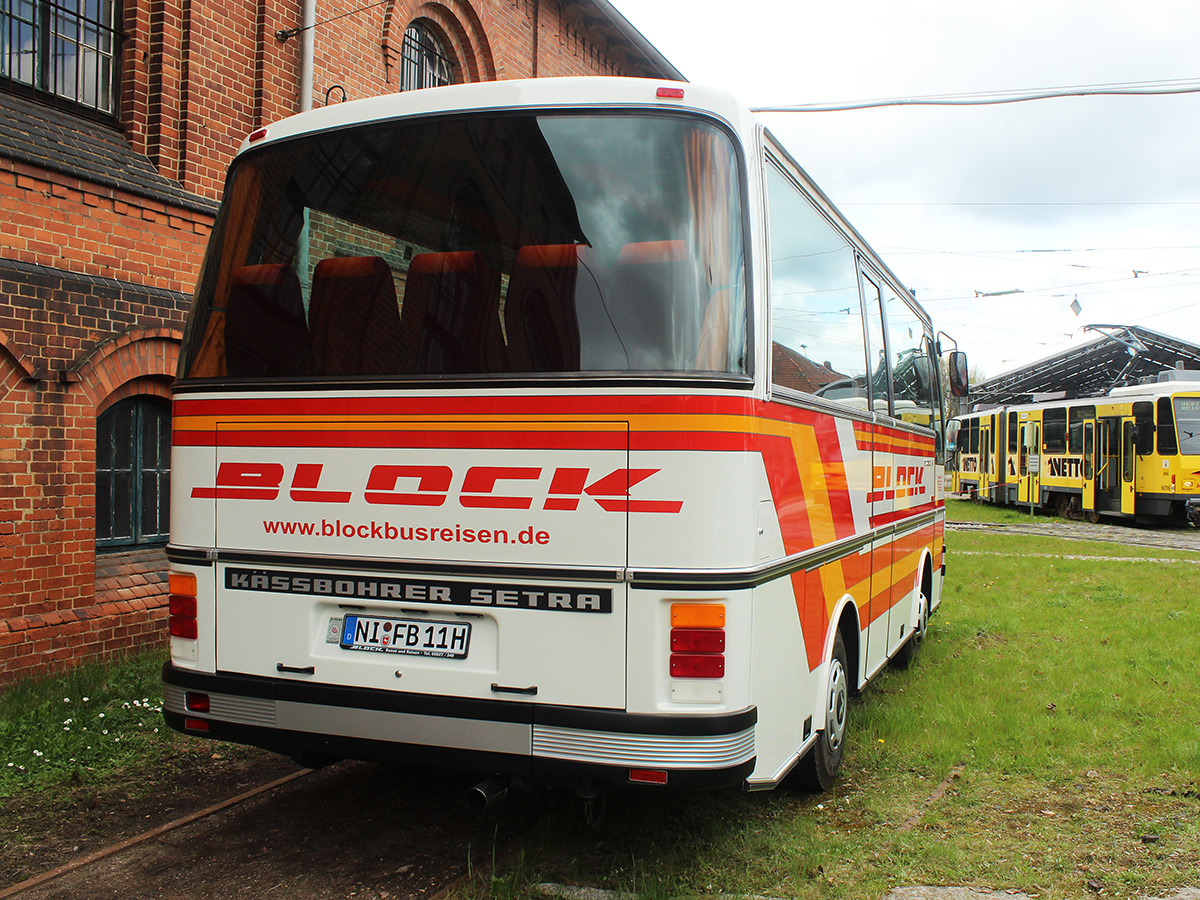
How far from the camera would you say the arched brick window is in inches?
309

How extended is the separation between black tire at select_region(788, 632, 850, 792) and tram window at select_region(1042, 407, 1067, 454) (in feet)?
83.9

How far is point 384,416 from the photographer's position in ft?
12.9

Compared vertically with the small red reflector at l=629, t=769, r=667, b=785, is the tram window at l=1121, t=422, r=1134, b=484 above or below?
above

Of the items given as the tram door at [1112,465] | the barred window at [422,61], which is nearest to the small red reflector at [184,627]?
the barred window at [422,61]

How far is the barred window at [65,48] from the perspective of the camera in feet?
24.9

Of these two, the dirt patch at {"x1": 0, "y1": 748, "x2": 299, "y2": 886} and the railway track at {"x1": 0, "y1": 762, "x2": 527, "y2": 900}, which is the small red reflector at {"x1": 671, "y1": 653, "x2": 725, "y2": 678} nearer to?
the railway track at {"x1": 0, "y1": 762, "x2": 527, "y2": 900}

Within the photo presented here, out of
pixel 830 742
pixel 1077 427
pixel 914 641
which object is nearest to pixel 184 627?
pixel 830 742

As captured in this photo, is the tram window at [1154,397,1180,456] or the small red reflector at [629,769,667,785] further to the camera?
the tram window at [1154,397,1180,456]

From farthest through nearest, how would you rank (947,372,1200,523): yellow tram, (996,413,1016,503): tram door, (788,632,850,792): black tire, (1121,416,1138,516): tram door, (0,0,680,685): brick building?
1. (996,413,1016,503): tram door
2. (1121,416,1138,516): tram door
3. (947,372,1200,523): yellow tram
4. (0,0,680,685): brick building
5. (788,632,850,792): black tire

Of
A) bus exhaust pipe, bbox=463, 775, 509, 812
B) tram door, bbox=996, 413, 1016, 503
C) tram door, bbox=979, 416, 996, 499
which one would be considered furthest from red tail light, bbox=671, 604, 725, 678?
tram door, bbox=979, 416, 996, 499

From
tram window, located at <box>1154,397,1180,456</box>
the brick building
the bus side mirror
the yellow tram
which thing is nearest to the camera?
the brick building

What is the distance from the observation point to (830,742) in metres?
5.11

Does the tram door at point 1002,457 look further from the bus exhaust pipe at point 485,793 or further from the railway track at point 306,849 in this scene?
the bus exhaust pipe at point 485,793

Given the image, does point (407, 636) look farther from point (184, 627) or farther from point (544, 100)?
point (544, 100)
